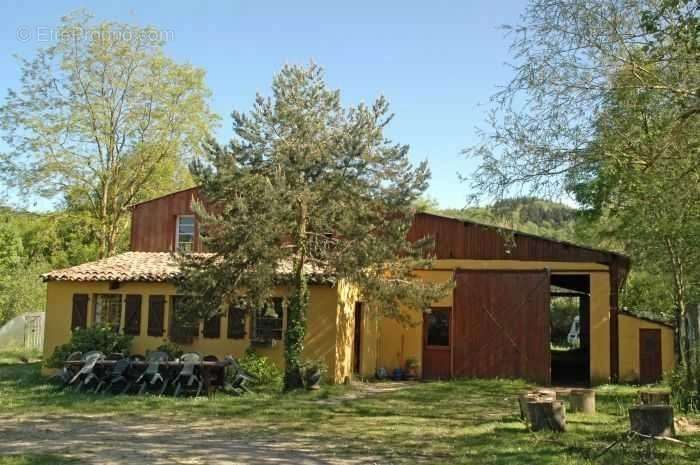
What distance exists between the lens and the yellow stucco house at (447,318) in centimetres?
1759

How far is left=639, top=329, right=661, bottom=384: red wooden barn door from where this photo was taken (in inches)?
728

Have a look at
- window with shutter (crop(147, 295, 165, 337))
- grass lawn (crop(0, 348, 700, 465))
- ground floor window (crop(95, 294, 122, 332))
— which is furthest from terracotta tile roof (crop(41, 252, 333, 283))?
grass lawn (crop(0, 348, 700, 465))

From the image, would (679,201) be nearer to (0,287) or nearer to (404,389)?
(404,389)

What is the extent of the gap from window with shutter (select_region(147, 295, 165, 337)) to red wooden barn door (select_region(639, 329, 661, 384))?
1298 centimetres

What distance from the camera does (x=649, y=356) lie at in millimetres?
18562

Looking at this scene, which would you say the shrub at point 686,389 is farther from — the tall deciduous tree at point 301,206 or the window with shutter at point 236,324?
the window with shutter at point 236,324

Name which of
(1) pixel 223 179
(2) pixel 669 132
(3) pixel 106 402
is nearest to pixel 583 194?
(2) pixel 669 132

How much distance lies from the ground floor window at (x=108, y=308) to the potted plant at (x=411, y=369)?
8178 millimetres

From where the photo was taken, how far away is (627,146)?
1009 centimetres

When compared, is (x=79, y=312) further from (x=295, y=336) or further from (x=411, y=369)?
(x=411, y=369)

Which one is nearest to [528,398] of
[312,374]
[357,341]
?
[312,374]

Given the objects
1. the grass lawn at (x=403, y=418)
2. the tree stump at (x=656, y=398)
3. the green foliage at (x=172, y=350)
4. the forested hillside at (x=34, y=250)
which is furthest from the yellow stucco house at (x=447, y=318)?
the forested hillside at (x=34, y=250)

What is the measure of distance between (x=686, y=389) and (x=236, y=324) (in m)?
10.5

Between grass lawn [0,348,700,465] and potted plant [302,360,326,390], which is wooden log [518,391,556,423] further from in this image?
potted plant [302,360,326,390]
